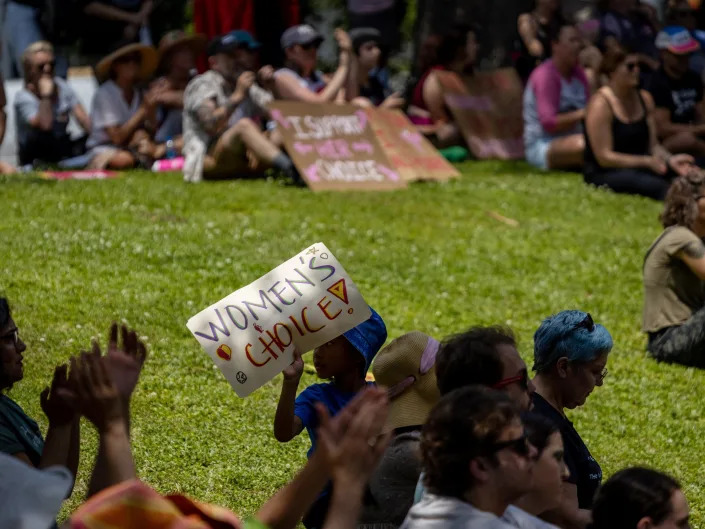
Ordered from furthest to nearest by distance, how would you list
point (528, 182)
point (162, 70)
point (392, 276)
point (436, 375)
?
point (162, 70)
point (528, 182)
point (392, 276)
point (436, 375)

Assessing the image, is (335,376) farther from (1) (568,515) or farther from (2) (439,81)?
(2) (439,81)

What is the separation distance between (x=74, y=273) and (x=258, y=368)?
4.89m

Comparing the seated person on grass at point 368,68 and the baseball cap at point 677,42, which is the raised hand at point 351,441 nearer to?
the seated person on grass at point 368,68

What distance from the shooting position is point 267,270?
32.4 ft

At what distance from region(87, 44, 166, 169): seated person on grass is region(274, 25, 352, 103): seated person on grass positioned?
4.69 ft

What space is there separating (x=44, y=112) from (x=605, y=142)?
5824mm

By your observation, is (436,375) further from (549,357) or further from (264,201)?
(264,201)

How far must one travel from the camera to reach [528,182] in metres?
14.3

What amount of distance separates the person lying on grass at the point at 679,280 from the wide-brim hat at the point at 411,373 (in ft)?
13.1

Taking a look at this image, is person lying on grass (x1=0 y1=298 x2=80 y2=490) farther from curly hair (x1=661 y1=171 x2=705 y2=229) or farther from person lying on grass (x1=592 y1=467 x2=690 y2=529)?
curly hair (x1=661 y1=171 x2=705 y2=229)

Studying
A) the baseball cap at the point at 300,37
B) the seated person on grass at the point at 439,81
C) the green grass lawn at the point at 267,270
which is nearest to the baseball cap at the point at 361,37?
the seated person on grass at the point at 439,81

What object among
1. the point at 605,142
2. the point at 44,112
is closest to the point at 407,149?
the point at 605,142

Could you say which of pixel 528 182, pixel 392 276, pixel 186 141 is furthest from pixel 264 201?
pixel 528 182

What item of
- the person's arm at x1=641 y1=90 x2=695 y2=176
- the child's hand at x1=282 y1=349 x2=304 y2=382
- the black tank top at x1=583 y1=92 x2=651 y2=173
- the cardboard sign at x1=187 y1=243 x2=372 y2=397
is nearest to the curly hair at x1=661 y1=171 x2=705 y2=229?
the cardboard sign at x1=187 y1=243 x2=372 y2=397
